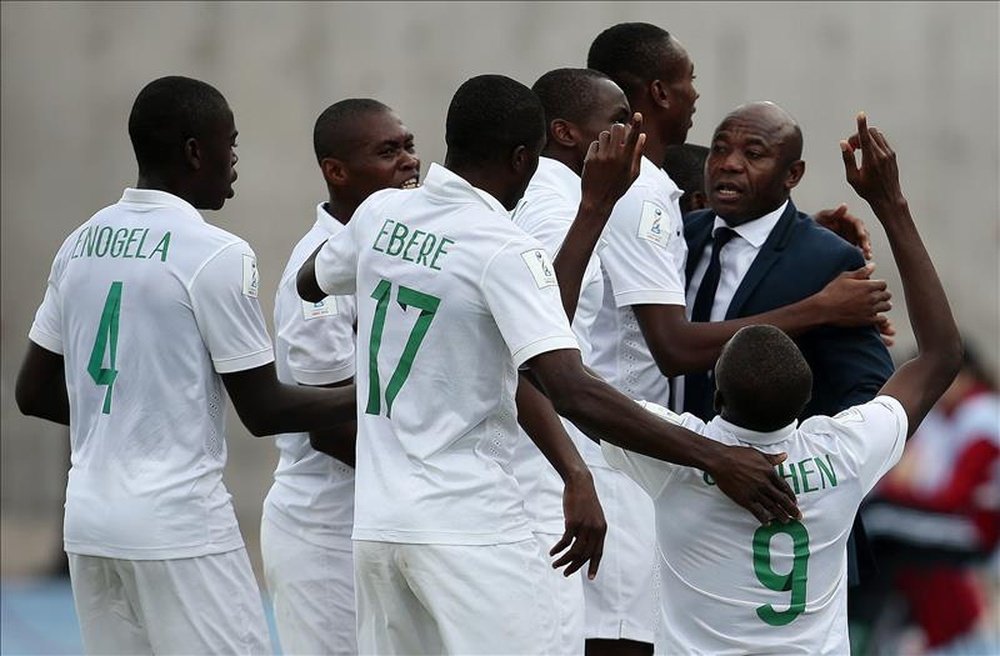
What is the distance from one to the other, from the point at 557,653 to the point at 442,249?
1.04 meters

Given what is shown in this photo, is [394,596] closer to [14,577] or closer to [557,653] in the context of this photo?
[557,653]

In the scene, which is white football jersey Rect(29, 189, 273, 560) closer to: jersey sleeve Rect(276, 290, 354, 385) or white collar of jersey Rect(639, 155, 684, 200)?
jersey sleeve Rect(276, 290, 354, 385)

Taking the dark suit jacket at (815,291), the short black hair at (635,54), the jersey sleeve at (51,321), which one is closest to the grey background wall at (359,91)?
the short black hair at (635,54)

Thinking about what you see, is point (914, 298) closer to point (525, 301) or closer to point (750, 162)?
point (750, 162)

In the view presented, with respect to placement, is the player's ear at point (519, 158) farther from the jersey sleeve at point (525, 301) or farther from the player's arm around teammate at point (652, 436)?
the player's arm around teammate at point (652, 436)

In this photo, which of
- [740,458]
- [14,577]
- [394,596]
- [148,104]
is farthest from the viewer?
[14,577]

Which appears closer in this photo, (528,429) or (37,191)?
(528,429)

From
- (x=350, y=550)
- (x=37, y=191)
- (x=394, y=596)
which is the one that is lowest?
(x=37, y=191)

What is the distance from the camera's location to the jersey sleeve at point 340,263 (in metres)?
4.48

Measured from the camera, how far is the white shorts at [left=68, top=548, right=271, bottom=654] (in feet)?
14.8

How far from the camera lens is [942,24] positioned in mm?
13523

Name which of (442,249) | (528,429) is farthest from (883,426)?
(442,249)

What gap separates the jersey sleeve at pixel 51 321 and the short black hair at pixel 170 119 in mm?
397

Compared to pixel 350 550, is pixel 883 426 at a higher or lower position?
higher
